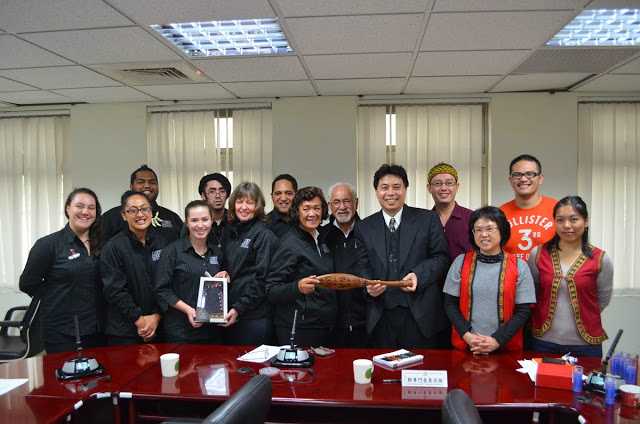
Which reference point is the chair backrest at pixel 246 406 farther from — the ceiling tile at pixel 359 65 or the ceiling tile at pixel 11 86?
the ceiling tile at pixel 11 86

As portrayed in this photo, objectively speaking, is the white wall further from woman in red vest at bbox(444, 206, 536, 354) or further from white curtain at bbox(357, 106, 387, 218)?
woman in red vest at bbox(444, 206, 536, 354)

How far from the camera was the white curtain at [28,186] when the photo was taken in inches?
206

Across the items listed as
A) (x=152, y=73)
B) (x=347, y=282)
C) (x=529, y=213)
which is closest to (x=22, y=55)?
(x=152, y=73)

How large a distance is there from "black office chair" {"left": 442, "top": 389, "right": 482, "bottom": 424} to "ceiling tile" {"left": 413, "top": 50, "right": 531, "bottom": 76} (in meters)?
2.90

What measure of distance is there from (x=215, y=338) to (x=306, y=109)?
289 centimetres

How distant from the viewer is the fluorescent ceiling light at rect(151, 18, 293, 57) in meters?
2.88

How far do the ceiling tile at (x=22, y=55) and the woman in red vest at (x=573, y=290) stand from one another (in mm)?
3811

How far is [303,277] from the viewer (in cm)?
270

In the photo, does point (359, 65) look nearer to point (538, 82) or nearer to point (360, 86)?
point (360, 86)

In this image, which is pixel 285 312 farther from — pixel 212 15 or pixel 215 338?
pixel 212 15

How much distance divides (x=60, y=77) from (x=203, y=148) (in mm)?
1595

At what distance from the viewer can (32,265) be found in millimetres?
2758

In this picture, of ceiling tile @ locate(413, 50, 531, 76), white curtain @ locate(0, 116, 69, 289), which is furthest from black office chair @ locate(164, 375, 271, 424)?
white curtain @ locate(0, 116, 69, 289)

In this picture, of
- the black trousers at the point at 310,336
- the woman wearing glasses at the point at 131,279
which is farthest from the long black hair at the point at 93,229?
the black trousers at the point at 310,336
